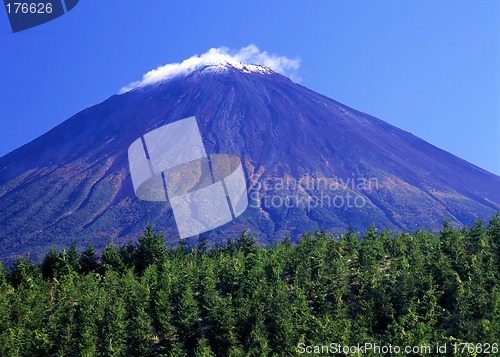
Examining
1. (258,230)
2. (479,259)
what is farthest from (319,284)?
(258,230)

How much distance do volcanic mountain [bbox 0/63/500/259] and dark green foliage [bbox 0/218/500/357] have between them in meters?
48.5

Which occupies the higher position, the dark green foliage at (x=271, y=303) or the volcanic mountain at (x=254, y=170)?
the volcanic mountain at (x=254, y=170)

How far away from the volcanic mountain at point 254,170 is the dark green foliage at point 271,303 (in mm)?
48495

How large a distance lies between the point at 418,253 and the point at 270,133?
8528 cm

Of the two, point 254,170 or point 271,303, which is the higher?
point 254,170

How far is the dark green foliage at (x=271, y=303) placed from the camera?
859 inches

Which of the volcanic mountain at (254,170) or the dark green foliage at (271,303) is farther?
the volcanic mountain at (254,170)

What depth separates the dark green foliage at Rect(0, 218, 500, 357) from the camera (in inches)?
859

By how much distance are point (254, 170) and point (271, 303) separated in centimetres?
7511

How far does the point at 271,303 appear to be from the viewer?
77.8 ft

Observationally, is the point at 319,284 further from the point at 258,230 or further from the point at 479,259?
the point at 258,230

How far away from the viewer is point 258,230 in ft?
262

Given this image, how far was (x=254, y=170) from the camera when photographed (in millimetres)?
98625

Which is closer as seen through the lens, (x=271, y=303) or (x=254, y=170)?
(x=271, y=303)
